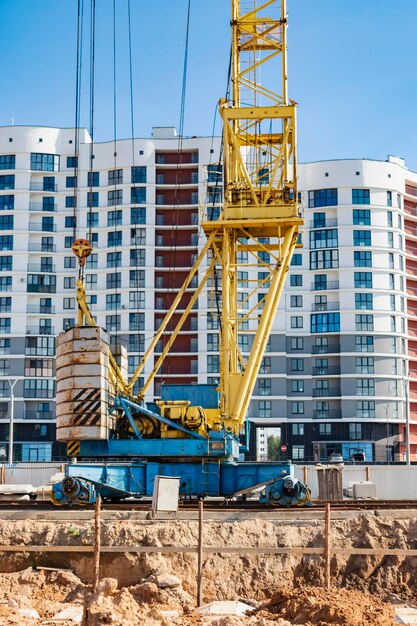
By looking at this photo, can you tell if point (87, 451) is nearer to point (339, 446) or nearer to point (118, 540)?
point (118, 540)

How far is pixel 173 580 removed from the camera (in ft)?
58.7

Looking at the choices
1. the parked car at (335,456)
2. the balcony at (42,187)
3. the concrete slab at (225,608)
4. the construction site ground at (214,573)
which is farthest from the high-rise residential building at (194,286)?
the concrete slab at (225,608)

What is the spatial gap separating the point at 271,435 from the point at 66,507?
117989mm

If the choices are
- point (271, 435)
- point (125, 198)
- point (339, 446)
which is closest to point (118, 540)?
point (339, 446)

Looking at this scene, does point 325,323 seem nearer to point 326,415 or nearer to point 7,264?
point 326,415

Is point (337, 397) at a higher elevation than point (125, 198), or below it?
below

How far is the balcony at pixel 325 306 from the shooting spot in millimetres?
87250

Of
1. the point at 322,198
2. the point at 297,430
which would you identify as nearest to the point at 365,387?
the point at 297,430

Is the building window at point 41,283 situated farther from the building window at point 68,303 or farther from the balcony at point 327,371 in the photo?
the balcony at point 327,371

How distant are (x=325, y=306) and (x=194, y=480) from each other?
6295 centimetres

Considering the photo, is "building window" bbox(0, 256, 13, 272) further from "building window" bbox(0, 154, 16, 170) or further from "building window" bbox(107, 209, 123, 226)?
"building window" bbox(107, 209, 123, 226)

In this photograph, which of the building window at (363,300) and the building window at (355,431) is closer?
the building window at (355,431)

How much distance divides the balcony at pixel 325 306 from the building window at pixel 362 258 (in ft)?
16.0

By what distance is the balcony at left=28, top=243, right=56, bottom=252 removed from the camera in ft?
292
